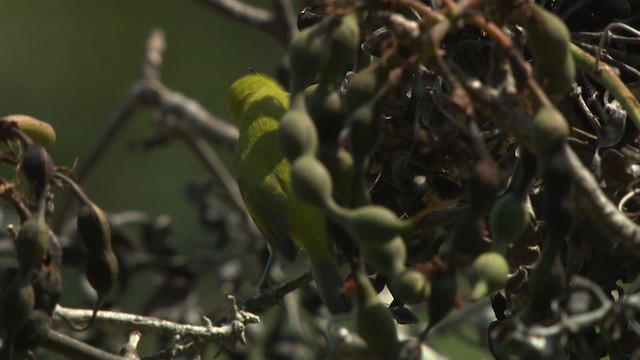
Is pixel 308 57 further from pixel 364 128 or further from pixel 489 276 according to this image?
pixel 489 276

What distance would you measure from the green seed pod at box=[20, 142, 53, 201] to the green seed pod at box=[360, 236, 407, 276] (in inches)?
18.6

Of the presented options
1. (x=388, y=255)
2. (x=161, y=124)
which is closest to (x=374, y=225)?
(x=388, y=255)

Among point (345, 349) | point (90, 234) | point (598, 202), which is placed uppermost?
point (598, 202)

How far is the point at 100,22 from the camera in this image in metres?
8.63

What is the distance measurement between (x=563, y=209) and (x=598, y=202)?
11 cm

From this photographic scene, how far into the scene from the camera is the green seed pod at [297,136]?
1.17 metres

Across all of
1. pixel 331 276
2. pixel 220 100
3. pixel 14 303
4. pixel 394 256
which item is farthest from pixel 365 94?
pixel 220 100

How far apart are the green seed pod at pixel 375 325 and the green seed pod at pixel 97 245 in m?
0.47

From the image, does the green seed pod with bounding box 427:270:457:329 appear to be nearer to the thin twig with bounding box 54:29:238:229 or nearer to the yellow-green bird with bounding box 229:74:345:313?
the yellow-green bird with bounding box 229:74:345:313

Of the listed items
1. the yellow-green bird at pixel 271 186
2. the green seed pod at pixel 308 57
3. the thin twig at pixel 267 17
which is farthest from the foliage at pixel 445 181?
the thin twig at pixel 267 17

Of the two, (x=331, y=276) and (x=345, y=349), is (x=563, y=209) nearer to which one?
(x=331, y=276)

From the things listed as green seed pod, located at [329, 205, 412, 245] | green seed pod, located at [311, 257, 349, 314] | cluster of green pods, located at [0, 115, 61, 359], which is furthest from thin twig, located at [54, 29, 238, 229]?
green seed pod, located at [329, 205, 412, 245]

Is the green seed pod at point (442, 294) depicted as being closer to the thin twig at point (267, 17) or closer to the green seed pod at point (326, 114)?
the green seed pod at point (326, 114)

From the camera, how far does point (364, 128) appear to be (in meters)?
1.21
